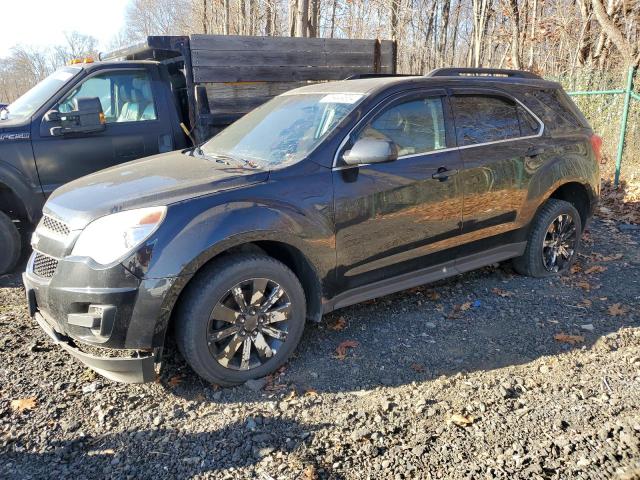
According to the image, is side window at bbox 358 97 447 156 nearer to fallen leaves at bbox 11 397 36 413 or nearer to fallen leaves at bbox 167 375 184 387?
fallen leaves at bbox 167 375 184 387

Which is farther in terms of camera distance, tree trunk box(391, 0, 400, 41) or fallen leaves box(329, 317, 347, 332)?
tree trunk box(391, 0, 400, 41)

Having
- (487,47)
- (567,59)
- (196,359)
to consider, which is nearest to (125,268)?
(196,359)

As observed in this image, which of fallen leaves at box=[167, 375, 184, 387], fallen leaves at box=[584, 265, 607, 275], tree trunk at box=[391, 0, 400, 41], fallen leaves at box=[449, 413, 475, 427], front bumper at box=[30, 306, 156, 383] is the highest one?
tree trunk at box=[391, 0, 400, 41]

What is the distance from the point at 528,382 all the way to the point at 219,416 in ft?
6.29

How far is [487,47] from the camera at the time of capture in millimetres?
29781

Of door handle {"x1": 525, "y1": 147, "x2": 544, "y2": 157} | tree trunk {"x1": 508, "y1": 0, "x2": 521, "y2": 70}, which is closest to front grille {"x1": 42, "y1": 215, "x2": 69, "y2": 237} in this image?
door handle {"x1": 525, "y1": 147, "x2": 544, "y2": 157}

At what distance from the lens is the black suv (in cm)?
285

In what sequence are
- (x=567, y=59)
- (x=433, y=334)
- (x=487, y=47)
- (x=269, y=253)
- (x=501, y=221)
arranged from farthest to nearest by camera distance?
(x=487, y=47) < (x=567, y=59) < (x=501, y=221) < (x=433, y=334) < (x=269, y=253)

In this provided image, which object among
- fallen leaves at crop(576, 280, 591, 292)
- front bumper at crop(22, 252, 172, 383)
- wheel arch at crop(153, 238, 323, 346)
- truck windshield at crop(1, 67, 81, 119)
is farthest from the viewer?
truck windshield at crop(1, 67, 81, 119)

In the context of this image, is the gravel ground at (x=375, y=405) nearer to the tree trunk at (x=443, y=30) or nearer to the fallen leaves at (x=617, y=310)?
the fallen leaves at (x=617, y=310)

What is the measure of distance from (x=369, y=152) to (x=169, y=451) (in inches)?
84.0

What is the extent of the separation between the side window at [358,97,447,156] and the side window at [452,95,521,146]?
197 mm

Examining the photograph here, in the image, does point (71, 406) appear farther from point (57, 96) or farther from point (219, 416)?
point (57, 96)

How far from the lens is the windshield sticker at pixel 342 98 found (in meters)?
3.69
